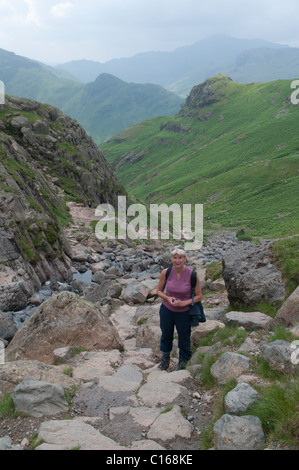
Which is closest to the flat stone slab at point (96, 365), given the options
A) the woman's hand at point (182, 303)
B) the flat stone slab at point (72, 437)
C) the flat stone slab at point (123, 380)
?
the flat stone slab at point (123, 380)

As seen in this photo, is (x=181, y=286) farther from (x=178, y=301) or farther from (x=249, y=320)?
(x=249, y=320)

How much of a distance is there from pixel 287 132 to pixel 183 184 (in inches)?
2388

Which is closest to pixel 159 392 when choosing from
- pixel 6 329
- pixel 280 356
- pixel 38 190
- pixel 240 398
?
pixel 240 398

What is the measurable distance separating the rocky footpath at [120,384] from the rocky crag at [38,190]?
38.9 feet

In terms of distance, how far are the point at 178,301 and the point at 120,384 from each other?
2.81 m

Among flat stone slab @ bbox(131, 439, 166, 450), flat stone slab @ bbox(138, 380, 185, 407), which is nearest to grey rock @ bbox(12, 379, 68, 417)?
flat stone slab @ bbox(138, 380, 185, 407)

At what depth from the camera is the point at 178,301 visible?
9.89 m

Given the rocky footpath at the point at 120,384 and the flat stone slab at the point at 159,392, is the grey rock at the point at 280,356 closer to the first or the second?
the rocky footpath at the point at 120,384

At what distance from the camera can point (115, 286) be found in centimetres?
2617

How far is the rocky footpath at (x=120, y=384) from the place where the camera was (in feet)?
21.7

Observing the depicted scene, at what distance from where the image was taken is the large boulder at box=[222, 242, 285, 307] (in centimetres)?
1323

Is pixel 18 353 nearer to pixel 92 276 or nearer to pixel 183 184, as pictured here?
pixel 92 276

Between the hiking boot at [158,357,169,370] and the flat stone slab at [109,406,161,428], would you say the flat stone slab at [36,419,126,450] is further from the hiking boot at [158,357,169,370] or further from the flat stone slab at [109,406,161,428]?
the hiking boot at [158,357,169,370]
